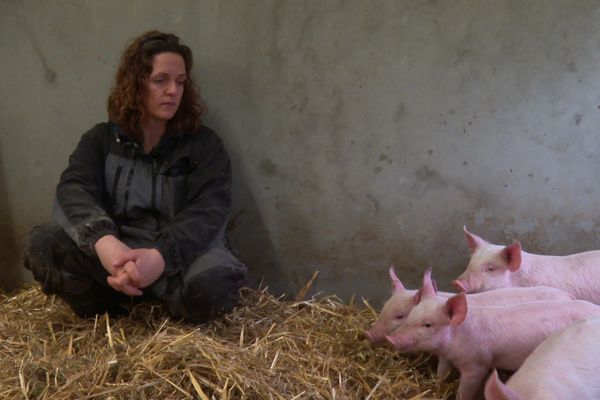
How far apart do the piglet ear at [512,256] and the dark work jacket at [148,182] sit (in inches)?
51.3

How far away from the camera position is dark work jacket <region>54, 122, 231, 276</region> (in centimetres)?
275

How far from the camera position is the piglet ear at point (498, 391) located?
5.41 ft

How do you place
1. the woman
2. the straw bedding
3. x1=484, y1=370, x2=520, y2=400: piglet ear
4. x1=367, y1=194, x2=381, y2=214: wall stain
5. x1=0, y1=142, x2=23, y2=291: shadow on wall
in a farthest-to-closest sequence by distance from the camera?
x1=0, y1=142, x2=23, y2=291: shadow on wall, x1=367, y1=194, x2=381, y2=214: wall stain, the woman, the straw bedding, x1=484, y1=370, x2=520, y2=400: piglet ear

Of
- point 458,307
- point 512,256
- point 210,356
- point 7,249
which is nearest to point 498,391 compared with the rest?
point 458,307

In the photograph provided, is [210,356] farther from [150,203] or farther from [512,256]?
[512,256]

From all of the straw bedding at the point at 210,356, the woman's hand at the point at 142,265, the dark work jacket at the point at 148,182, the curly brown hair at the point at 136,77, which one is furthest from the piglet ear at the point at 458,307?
the curly brown hair at the point at 136,77

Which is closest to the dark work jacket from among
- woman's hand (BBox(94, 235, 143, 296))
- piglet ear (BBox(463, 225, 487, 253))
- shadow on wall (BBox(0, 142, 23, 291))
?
woman's hand (BBox(94, 235, 143, 296))

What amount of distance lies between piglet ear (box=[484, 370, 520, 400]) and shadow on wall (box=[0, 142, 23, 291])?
2874 mm

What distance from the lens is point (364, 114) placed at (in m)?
3.15

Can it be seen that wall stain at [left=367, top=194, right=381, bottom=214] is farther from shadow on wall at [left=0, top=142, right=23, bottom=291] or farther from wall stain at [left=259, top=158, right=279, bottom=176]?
shadow on wall at [left=0, top=142, right=23, bottom=291]

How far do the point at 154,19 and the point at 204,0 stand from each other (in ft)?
0.95

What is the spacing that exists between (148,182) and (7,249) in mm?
1285

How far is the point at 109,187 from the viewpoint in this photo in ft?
9.43

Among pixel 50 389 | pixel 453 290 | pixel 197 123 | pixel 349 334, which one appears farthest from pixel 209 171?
pixel 453 290
